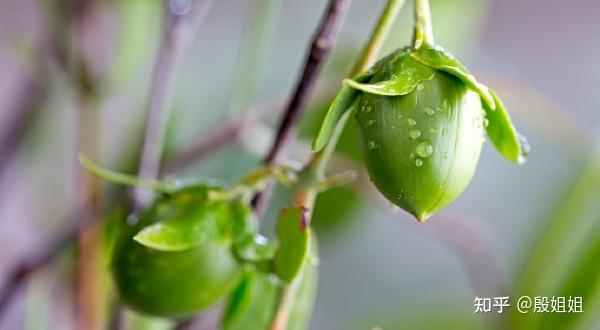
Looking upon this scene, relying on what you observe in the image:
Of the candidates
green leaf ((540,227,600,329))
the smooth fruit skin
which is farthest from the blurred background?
the smooth fruit skin

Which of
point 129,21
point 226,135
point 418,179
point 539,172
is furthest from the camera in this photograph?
point 539,172

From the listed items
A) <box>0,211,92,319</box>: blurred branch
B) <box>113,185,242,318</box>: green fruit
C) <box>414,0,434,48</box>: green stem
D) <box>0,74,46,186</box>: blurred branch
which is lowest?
<box>0,211,92,319</box>: blurred branch

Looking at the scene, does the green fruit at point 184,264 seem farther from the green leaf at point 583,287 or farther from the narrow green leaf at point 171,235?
the green leaf at point 583,287

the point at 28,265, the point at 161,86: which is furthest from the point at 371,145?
the point at 28,265

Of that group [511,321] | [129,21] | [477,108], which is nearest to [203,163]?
[129,21]

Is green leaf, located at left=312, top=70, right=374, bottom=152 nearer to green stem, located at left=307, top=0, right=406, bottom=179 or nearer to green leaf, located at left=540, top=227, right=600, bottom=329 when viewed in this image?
green stem, located at left=307, top=0, right=406, bottom=179

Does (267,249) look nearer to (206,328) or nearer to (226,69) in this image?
(206,328)

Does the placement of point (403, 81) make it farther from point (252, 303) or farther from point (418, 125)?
point (252, 303)
